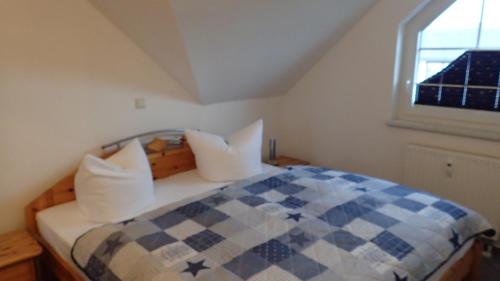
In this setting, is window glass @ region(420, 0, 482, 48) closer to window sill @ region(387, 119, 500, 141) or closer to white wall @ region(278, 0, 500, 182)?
white wall @ region(278, 0, 500, 182)

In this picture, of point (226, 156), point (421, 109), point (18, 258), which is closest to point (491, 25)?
point (421, 109)

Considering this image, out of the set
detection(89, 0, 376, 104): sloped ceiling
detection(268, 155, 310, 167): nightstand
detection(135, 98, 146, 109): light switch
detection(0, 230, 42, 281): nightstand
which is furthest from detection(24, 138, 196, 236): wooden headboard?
detection(268, 155, 310, 167): nightstand

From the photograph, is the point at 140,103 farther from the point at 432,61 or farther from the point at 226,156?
the point at 432,61

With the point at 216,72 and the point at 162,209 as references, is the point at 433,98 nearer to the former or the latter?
the point at 216,72

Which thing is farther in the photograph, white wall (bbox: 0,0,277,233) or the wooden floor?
the wooden floor

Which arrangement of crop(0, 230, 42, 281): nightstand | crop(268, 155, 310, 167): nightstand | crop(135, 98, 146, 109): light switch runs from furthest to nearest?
crop(268, 155, 310, 167): nightstand < crop(135, 98, 146, 109): light switch < crop(0, 230, 42, 281): nightstand

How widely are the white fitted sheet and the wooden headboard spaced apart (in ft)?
0.15

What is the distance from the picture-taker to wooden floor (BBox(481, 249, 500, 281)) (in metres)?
2.42

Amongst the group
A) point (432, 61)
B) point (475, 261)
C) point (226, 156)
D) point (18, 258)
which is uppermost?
point (432, 61)

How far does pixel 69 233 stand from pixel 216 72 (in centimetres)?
144

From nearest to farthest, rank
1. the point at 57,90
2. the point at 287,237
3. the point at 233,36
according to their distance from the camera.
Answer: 1. the point at 287,237
2. the point at 57,90
3. the point at 233,36

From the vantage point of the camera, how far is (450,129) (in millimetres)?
2707

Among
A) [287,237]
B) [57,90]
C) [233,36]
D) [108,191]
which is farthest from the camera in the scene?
[233,36]

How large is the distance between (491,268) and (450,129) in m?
0.98
